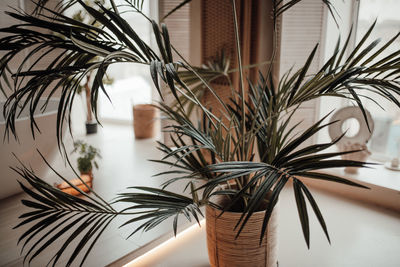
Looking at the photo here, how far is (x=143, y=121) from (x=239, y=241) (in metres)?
2.98

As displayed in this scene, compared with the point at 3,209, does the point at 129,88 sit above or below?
above

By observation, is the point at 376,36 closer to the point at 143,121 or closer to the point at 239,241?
the point at 239,241

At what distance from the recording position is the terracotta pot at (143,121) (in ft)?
14.5

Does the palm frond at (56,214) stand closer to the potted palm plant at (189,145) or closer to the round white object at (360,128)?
the potted palm plant at (189,145)

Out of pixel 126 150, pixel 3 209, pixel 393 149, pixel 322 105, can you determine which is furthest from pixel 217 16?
pixel 3 209

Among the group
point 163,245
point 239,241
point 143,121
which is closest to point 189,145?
point 239,241

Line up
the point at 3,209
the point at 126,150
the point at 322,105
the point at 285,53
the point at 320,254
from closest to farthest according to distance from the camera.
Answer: the point at 320,254
the point at 3,209
the point at 285,53
the point at 322,105
the point at 126,150

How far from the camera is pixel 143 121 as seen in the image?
445cm

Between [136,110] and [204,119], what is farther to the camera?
[136,110]

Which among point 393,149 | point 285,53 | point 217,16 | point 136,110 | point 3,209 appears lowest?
point 3,209

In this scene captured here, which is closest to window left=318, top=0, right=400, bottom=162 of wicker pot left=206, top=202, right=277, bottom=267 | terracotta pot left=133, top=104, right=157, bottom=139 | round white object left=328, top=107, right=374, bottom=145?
round white object left=328, top=107, right=374, bottom=145

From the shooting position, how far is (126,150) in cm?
402

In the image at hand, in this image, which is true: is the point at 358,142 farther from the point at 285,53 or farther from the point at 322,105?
the point at 285,53

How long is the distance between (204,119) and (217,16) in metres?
1.66
